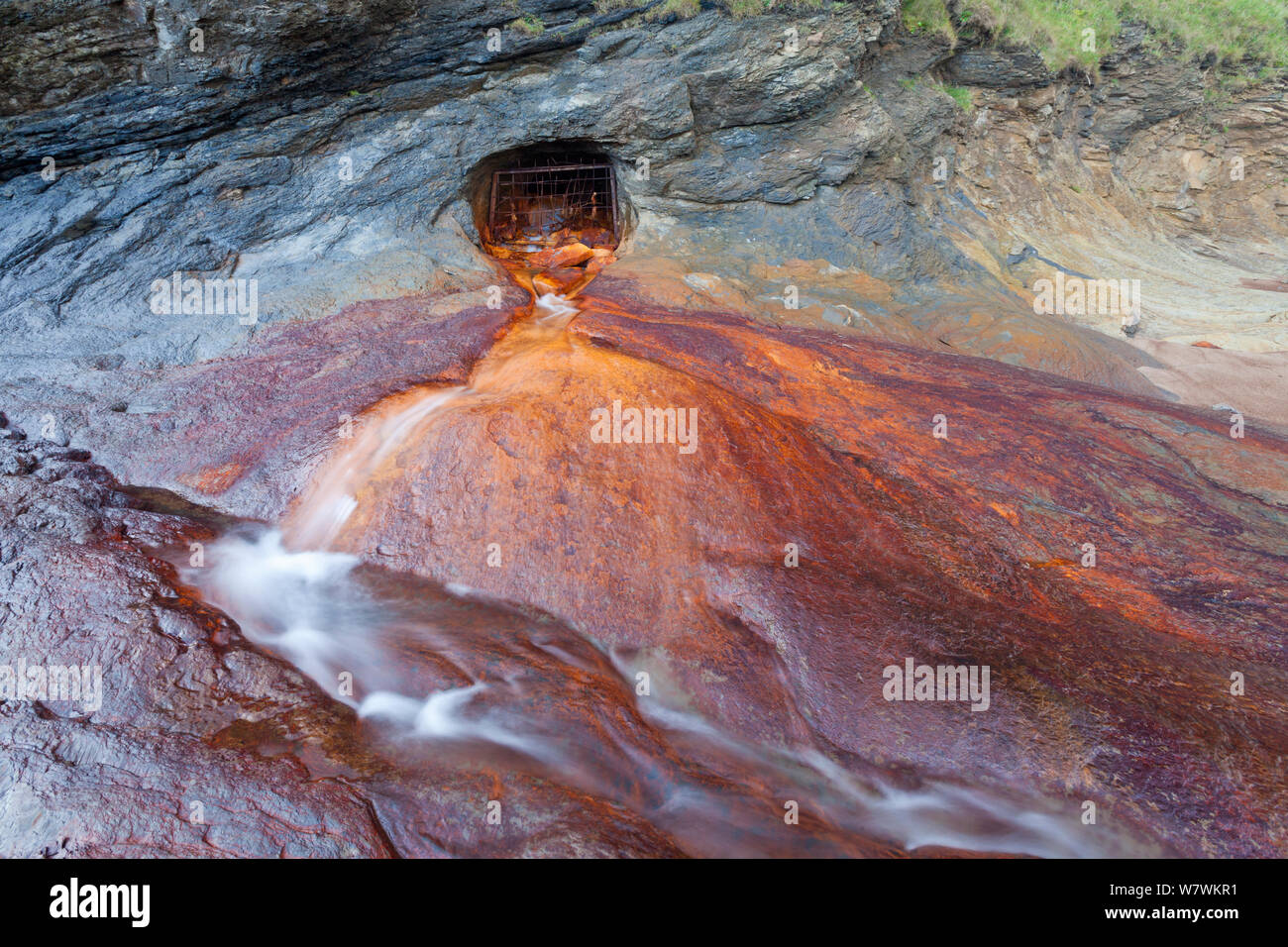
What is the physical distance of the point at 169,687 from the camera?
3.83m

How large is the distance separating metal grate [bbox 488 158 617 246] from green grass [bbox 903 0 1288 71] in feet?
19.2

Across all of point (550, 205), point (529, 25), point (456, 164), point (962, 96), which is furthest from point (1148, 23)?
point (456, 164)

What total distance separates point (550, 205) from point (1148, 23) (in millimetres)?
11272

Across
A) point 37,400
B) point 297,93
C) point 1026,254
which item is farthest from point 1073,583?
point 297,93

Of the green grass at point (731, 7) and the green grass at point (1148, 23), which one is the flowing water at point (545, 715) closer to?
the green grass at point (731, 7)

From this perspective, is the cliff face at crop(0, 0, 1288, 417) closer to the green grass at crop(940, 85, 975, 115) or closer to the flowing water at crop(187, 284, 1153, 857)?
the green grass at crop(940, 85, 975, 115)

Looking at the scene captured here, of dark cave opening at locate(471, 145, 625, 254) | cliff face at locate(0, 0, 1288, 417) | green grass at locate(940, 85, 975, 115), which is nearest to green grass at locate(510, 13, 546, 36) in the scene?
cliff face at locate(0, 0, 1288, 417)

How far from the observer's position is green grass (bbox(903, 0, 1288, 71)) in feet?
36.5

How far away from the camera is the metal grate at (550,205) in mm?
10820

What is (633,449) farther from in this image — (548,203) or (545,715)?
(548,203)

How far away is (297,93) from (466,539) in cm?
698

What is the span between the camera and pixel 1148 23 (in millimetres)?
12867

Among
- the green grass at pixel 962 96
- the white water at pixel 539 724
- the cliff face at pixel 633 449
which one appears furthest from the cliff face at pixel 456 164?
the white water at pixel 539 724

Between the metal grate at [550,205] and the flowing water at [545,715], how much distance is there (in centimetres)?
676
